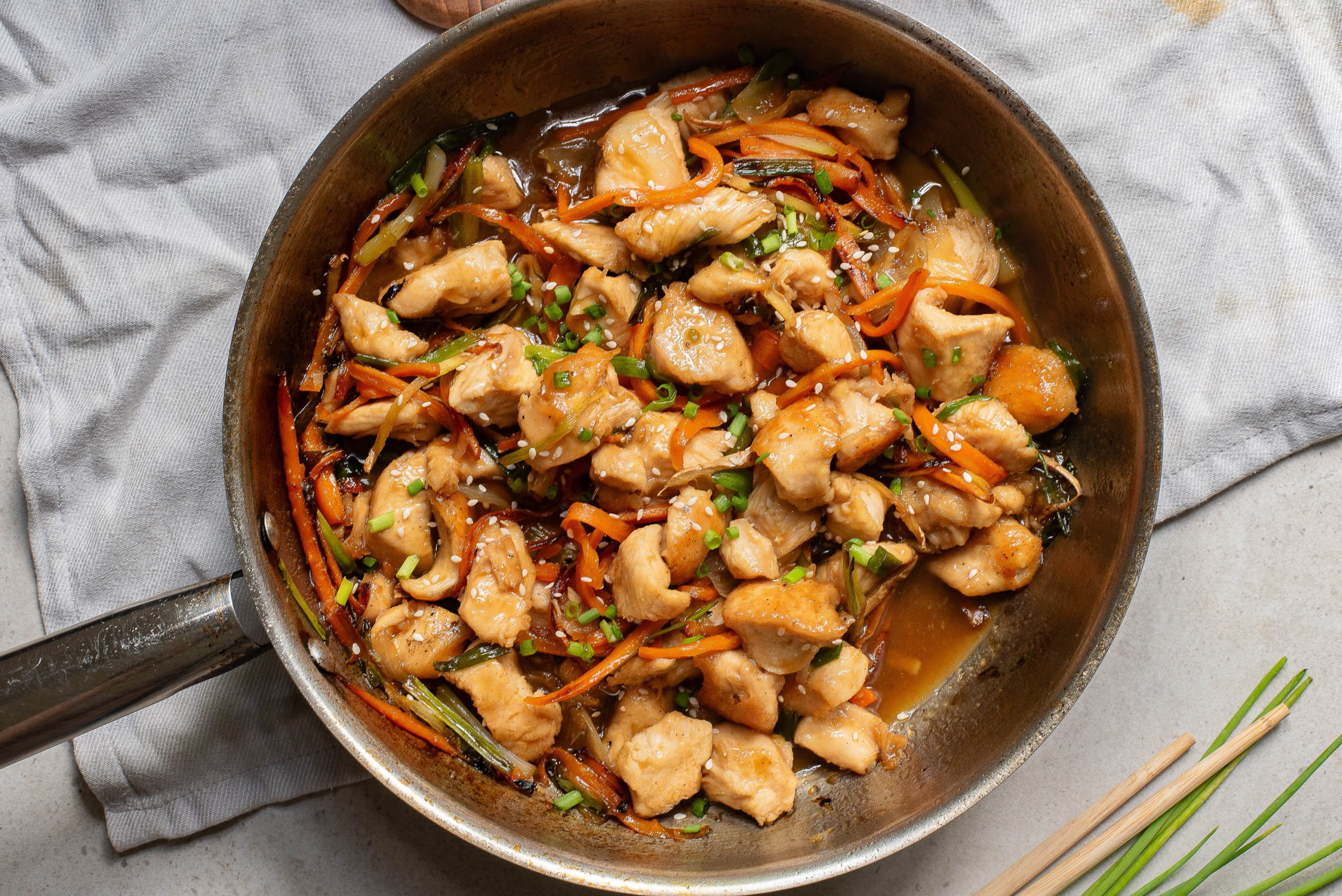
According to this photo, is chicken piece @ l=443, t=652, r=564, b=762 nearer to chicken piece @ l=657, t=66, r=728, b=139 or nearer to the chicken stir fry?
the chicken stir fry

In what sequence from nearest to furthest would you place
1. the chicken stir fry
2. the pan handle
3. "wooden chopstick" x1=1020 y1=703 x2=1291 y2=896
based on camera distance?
the pan handle < the chicken stir fry < "wooden chopstick" x1=1020 y1=703 x2=1291 y2=896

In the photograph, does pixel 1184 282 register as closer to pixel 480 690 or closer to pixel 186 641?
pixel 480 690

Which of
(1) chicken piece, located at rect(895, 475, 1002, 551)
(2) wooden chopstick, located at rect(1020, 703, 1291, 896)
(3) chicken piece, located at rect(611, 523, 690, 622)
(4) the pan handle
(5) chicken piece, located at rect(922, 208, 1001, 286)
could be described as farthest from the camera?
(2) wooden chopstick, located at rect(1020, 703, 1291, 896)

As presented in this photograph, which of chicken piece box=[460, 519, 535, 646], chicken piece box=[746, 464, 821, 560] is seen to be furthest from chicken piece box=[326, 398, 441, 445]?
chicken piece box=[746, 464, 821, 560]

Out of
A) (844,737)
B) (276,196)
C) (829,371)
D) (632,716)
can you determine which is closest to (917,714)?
(844,737)

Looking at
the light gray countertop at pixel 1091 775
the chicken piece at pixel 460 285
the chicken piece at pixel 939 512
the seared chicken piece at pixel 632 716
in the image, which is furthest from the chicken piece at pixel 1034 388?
the chicken piece at pixel 460 285
